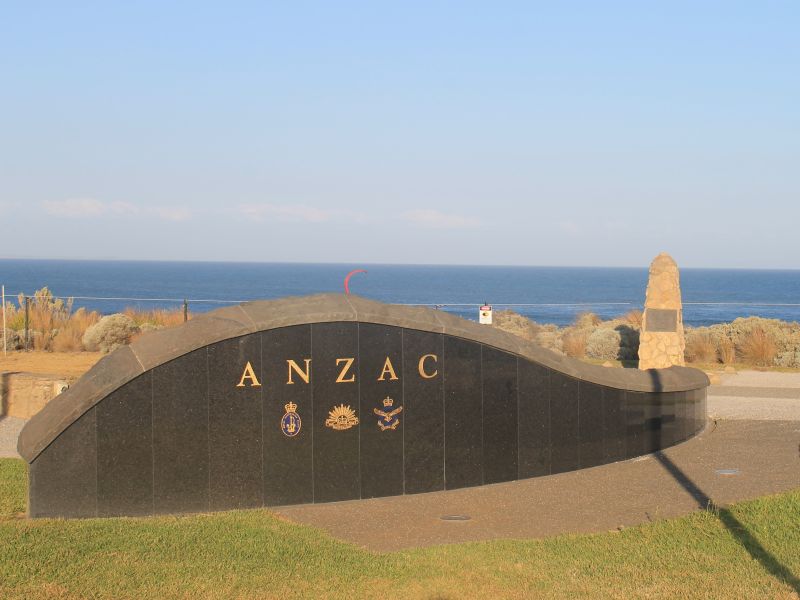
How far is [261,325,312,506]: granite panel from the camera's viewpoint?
11055 mm

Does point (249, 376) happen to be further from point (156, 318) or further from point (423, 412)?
point (156, 318)

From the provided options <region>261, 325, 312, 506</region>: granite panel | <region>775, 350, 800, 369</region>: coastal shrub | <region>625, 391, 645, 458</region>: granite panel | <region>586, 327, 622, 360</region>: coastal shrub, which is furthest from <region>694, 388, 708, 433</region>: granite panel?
<region>775, 350, 800, 369</region>: coastal shrub

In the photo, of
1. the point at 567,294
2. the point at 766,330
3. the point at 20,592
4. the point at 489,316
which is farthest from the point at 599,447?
the point at 567,294

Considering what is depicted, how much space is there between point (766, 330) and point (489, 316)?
33.7 feet

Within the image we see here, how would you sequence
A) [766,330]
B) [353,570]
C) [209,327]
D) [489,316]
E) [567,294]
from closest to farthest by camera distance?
[353,570], [209,327], [489,316], [766,330], [567,294]

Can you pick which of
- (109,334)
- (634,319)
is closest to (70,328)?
(109,334)

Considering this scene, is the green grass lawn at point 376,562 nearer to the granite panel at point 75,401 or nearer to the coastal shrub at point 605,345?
the granite panel at point 75,401

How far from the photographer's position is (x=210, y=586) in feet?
24.9

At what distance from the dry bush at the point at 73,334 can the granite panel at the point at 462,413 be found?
15.1 m

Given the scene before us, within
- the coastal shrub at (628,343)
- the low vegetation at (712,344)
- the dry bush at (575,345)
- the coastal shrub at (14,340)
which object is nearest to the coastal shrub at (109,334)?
the coastal shrub at (14,340)

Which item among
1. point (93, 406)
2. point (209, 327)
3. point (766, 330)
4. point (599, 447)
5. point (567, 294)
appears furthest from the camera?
point (567, 294)

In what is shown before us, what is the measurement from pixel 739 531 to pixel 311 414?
4.73 meters

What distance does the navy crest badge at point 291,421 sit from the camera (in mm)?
11133

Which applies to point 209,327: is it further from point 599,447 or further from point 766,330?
point 766,330
